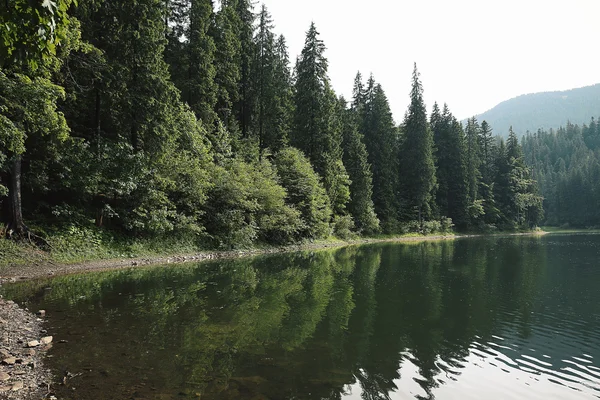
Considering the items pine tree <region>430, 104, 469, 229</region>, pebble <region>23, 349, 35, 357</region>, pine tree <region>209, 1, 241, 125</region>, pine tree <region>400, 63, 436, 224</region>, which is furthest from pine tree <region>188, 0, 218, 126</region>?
pine tree <region>430, 104, 469, 229</region>

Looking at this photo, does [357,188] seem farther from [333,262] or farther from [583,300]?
[583,300]

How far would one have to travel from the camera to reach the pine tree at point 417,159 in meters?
64.6

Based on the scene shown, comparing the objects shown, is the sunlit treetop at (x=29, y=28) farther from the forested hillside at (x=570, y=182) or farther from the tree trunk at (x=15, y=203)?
the forested hillside at (x=570, y=182)

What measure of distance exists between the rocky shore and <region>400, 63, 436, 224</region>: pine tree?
197 ft


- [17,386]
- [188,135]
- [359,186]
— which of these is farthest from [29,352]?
[359,186]

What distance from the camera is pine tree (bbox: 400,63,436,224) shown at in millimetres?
64562

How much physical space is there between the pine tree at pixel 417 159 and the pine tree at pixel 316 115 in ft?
70.6

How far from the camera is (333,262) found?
28.8m

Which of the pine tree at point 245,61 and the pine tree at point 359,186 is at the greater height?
the pine tree at point 245,61

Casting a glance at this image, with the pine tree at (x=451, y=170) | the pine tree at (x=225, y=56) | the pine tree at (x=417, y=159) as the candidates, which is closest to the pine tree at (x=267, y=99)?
the pine tree at (x=225, y=56)

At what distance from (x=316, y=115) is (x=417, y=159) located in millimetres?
26356

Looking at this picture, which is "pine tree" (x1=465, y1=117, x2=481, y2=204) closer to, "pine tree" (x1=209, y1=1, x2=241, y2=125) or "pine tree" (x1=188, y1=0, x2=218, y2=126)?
"pine tree" (x1=209, y1=1, x2=241, y2=125)

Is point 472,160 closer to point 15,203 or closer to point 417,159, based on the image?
point 417,159

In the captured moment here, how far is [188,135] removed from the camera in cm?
2886
